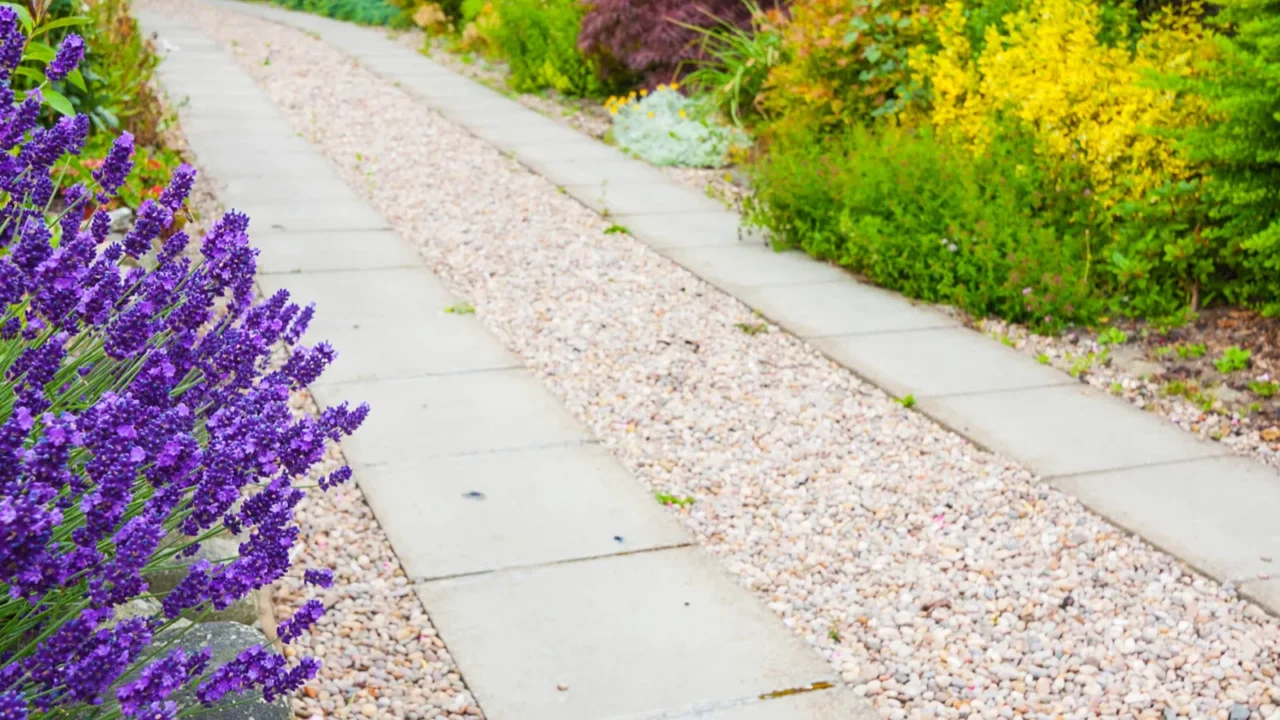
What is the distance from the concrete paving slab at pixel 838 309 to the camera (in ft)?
17.6

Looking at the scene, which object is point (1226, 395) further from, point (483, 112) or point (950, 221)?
point (483, 112)

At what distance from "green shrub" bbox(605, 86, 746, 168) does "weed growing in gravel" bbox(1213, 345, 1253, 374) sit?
4277 mm

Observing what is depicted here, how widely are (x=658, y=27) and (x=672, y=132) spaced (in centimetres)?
149

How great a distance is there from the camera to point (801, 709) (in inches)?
109

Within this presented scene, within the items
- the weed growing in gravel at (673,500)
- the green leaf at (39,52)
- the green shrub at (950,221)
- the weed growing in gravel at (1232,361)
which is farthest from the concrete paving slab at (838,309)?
the green leaf at (39,52)

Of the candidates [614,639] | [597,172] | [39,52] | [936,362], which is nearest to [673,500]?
Answer: [614,639]

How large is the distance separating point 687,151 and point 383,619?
598 centimetres

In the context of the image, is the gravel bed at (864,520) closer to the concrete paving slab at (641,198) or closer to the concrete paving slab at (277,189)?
the concrete paving slab at (641,198)

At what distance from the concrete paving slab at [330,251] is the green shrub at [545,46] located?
4.61m

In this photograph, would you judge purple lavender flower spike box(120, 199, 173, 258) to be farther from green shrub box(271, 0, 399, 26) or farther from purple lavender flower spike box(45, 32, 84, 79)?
green shrub box(271, 0, 399, 26)

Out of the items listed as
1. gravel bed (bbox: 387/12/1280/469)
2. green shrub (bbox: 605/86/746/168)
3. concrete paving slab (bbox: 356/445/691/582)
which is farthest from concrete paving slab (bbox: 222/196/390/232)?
gravel bed (bbox: 387/12/1280/469)

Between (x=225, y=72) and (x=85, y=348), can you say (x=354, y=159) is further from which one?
(x=85, y=348)

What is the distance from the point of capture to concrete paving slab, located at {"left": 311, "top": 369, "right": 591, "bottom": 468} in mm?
4059

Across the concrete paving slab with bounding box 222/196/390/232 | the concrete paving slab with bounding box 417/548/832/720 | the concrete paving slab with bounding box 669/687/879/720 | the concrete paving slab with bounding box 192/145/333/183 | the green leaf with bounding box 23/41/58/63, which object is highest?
the green leaf with bounding box 23/41/58/63
